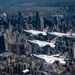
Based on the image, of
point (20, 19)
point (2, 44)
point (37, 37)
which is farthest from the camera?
point (20, 19)

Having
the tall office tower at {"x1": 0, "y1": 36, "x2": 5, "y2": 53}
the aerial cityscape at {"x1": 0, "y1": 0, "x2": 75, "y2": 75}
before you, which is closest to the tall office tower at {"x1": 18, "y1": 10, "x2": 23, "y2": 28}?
the aerial cityscape at {"x1": 0, "y1": 0, "x2": 75, "y2": 75}

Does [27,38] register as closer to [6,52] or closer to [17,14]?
[6,52]

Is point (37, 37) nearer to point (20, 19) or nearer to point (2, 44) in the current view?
point (2, 44)

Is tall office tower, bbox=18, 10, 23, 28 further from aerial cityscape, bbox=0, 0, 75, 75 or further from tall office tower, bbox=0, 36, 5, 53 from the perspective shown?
tall office tower, bbox=0, 36, 5, 53

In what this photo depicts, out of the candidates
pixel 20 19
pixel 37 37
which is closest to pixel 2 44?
pixel 37 37

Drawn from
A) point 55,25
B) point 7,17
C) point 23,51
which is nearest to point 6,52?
point 23,51

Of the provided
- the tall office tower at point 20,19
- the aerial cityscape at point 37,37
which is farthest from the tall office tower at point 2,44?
the tall office tower at point 20,19

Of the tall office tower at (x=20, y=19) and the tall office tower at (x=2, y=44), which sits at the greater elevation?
the tall office tower at (x=20, y=19)

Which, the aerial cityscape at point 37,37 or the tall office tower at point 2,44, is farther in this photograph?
the tall office tower at point 2,44

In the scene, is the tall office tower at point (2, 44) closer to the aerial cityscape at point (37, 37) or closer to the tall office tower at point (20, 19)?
the aerial cityscape at point (37, 37)
